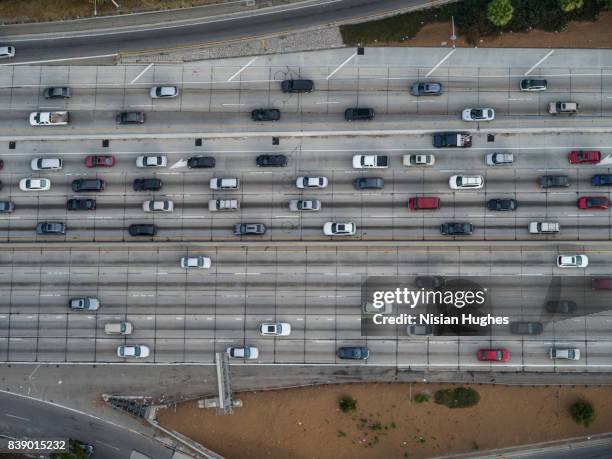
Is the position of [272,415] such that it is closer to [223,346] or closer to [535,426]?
[223,346]

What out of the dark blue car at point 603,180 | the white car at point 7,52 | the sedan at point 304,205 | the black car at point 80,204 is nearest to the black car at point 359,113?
the sedan at point 304,205

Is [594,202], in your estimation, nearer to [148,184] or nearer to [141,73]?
[148,184]

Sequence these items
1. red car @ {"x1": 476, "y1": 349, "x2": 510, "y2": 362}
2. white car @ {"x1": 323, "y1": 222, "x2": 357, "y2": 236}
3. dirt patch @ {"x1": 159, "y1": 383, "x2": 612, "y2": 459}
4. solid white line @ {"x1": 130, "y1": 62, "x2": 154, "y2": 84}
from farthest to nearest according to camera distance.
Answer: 1. solid white line @ {"x1": 130, "y1": 62, "x2": 154, "y2": 84}
2. dirt patch @ {"x1": 159, "y1": 383, "x2": 612, "y2": 459}
3. white car @ {"x1": 323, "y1": 222, "x2": 357, "y2": 236}
4. red car @ {"x1": 476, "y1": 349, "x2": 510, "y2": 362}

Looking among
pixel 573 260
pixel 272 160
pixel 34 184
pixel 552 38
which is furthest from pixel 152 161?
pixel 573 260

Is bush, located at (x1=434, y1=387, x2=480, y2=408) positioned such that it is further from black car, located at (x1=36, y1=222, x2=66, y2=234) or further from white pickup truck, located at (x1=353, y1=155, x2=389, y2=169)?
black car, located at (x1=36, y1=222, x2=66, y2=234)

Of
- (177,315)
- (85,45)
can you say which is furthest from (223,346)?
(85,45)

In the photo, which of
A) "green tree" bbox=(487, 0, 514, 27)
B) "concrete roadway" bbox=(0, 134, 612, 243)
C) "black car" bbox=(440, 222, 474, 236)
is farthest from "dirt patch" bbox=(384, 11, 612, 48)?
"black car" bbox=(440, 222, 474, 236)

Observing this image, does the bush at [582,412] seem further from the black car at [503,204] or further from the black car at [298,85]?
the black car at [298,85]
